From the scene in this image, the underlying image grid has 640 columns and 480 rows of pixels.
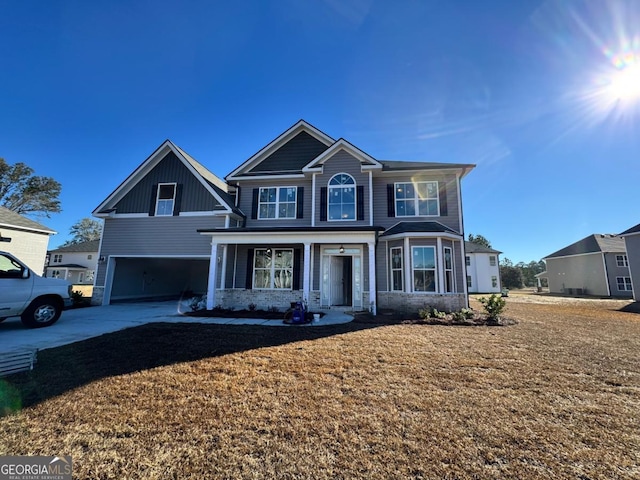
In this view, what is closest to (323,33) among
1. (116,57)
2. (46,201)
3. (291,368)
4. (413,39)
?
(413,39)

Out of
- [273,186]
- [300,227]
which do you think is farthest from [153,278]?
[300,227]

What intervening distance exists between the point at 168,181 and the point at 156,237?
9.59ft

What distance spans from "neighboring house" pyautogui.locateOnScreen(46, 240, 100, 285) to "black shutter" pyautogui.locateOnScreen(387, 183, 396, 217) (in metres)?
37.0

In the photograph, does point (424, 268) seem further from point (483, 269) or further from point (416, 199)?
point (483, 269)

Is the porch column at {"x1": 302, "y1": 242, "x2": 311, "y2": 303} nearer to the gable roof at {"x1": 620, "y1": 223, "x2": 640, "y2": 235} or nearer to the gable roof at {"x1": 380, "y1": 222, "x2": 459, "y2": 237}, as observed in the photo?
the gable roof at {"x1": 380, "y1": 222, "x2": 459, "y2": 237}

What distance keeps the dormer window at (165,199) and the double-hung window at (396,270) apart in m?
11.0

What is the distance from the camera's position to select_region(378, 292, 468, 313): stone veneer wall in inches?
438

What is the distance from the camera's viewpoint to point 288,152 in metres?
14.7

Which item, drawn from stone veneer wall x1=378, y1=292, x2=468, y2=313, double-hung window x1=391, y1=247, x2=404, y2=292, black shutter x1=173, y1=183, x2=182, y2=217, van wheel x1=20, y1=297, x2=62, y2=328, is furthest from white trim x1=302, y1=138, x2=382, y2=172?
van wheel x1=20, y1=297, x2=62, y2=328

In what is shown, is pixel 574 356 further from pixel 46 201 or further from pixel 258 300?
pixel 46 201

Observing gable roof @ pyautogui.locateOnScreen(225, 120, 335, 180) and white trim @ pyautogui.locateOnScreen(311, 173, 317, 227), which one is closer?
white trim @ pyautogui.locateOnScreen(311, 173, 317, 227)

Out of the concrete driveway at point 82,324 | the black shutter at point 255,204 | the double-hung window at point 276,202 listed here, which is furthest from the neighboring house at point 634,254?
the black shutter at point 255,204

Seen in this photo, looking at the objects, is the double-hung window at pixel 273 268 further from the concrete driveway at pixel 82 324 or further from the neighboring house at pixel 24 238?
the neighboring house at pixel 24 238

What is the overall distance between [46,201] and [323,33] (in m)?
43.2
